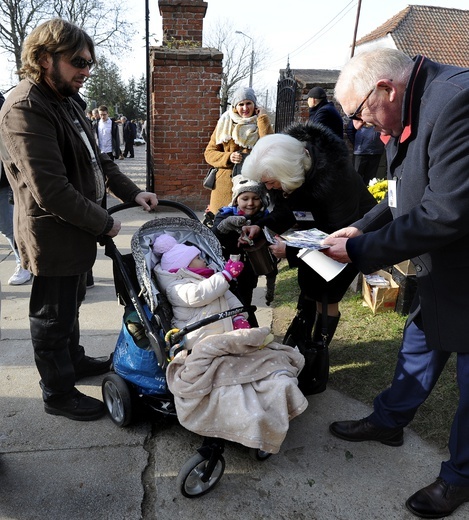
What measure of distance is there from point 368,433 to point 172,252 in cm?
152

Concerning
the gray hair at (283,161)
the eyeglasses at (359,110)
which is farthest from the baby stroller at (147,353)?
the eyeglasses at (359,110)

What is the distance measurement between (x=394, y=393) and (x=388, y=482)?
0.44m

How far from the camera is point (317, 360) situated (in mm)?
2891

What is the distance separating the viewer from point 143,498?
2.18m

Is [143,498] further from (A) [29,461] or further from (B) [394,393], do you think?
(B) [394,393]

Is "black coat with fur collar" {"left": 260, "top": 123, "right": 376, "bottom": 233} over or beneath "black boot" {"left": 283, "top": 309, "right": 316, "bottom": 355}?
over

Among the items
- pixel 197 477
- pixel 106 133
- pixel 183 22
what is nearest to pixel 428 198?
pixel 197 477

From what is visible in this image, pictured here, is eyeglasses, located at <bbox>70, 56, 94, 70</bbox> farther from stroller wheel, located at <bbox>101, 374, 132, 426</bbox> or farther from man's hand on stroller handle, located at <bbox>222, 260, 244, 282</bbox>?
stroller wheel, located at <bbox>101, 374, 132, 426</bbox>

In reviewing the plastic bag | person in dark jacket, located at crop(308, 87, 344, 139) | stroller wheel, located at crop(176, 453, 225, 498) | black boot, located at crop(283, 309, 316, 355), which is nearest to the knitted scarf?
person in dark jacket, located at crop(308, 87, 344, 139)

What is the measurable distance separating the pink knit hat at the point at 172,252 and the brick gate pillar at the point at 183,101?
4.73 m

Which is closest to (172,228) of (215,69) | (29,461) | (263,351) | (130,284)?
(130,284)

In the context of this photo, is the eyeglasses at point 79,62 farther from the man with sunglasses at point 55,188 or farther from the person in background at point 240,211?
the person in background at point 240,211

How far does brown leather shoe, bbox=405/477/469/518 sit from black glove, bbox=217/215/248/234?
69.8 inches

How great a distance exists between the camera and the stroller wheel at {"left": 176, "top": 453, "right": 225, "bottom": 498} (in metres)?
2.08
